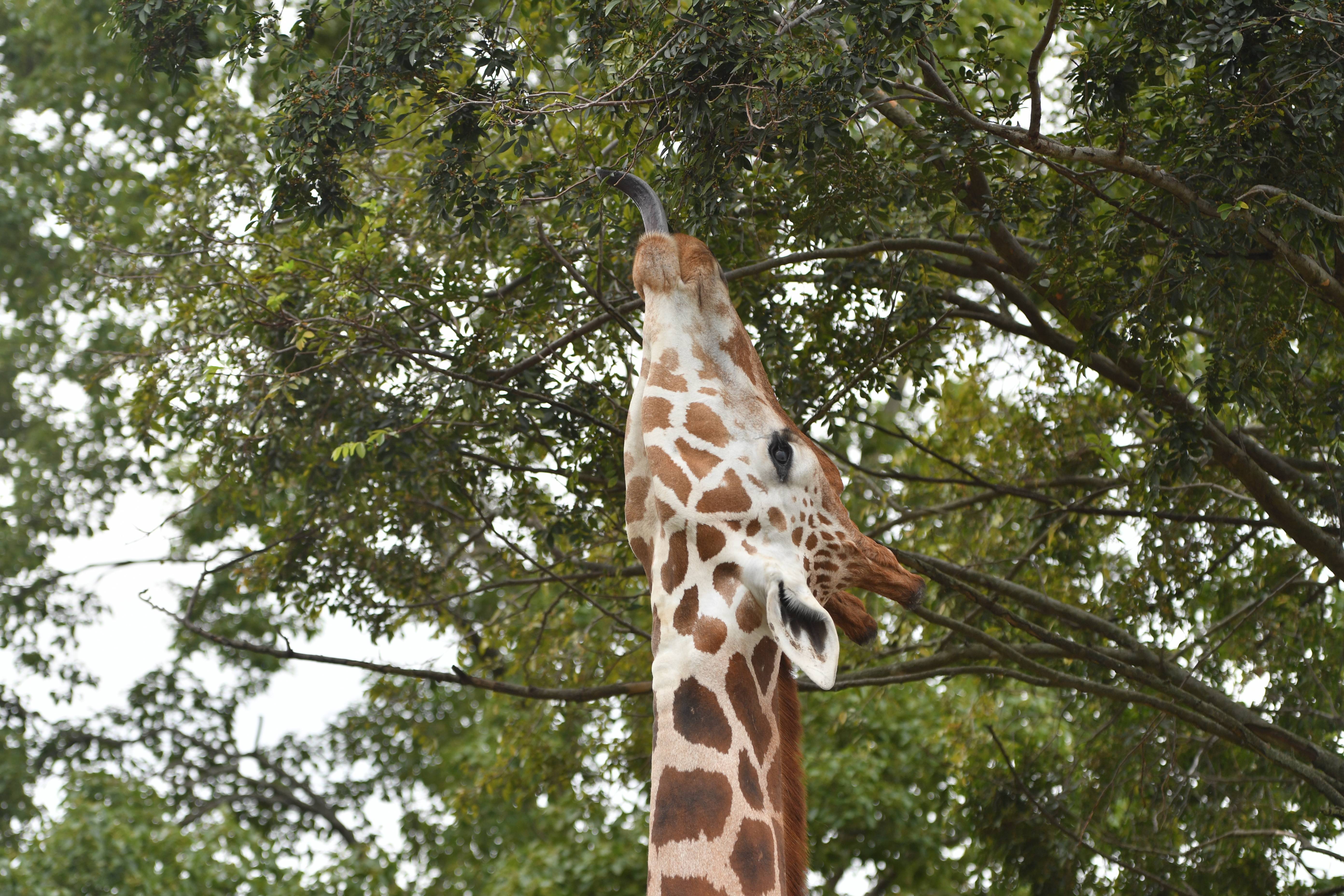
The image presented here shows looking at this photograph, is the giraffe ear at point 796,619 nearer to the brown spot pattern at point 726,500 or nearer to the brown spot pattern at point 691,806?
the brown spot pattern at point 726,500

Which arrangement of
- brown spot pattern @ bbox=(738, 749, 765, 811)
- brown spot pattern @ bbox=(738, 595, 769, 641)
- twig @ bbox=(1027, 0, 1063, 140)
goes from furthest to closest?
twig @ bbox=(1027, 0, 1063, 140) → brown spot pattern @ bbox=(738, 595, 769, 641) → brown spot pattern @ bbox=(738, 749, 765, 811)

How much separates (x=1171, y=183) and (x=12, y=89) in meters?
14.4

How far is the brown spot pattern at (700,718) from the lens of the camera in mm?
3430

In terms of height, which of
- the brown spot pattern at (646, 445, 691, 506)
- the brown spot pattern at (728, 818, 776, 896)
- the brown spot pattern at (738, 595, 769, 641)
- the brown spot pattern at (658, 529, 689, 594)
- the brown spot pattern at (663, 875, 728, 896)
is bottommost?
the brown spot pattern at (663, 875, 728, 896)

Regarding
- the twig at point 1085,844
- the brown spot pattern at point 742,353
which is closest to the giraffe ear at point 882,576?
the brown spot pattern at point 742,353

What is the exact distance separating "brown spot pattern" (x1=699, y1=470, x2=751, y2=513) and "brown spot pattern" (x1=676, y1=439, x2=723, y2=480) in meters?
0.06

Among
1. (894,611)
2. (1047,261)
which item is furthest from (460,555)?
(1047,261)

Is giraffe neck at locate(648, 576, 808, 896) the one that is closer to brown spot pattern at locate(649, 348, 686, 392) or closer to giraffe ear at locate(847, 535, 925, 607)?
giraffe ear at locate(847, 535, 925, 607)

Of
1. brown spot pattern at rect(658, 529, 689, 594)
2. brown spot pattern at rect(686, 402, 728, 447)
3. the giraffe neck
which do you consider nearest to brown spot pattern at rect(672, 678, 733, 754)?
Answer: the giraffe neck

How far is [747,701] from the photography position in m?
3.52

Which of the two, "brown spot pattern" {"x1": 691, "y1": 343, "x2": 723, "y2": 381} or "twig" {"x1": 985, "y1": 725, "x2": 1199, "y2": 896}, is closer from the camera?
"brown spot pattern" {"x1": 691, "y1": 343, "x2": 723, "y2": 381}

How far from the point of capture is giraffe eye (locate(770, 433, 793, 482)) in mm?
3672

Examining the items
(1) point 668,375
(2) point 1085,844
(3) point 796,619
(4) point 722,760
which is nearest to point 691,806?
(4) point 722,760

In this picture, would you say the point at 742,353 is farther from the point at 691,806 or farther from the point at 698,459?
the point at 691,806
